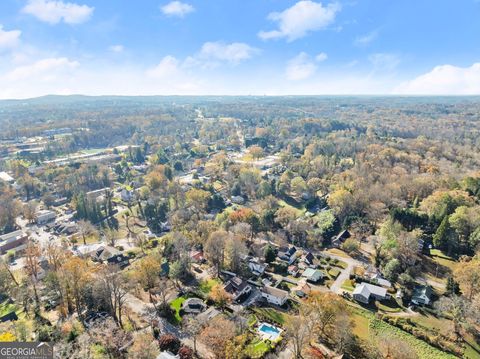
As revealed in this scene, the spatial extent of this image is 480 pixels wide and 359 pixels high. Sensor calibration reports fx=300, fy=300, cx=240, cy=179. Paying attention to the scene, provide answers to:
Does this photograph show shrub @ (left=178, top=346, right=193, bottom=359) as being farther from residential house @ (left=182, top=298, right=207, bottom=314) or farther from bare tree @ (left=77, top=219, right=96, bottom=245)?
bare tree @ (left=77, top=219, right=96, bottom=245)

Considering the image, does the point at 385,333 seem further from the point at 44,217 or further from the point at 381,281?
the point at 44,217

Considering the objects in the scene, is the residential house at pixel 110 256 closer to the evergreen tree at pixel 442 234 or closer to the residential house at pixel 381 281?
the residential house at pixel 381 281

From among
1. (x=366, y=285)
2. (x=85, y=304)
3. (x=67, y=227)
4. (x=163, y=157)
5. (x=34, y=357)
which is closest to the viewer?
(x=34, y=357)

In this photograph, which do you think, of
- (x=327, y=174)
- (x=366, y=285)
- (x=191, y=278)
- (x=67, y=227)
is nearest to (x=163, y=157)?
(x=67, y=227)

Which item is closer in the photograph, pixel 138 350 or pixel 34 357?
pixel 34 357

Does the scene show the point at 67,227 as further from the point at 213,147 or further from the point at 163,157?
the point at 213,147

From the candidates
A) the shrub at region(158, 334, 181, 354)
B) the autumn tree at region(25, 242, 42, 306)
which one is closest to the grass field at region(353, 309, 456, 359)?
the shrub at region(158, 334, 181, 354)

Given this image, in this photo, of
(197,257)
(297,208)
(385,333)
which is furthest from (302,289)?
(297,208)
